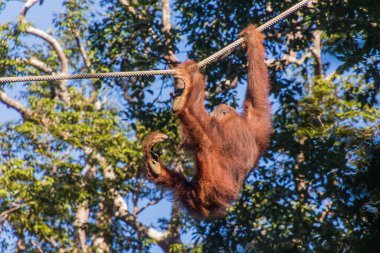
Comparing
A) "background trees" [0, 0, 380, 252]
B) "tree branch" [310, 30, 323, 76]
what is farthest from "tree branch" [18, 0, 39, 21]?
"tree branch" [310, 30, 323, 76]

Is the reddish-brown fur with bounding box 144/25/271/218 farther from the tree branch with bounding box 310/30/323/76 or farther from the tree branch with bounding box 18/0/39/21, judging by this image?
the tree branch with bounding box 18/0/39/21

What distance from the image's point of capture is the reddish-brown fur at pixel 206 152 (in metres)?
5.21

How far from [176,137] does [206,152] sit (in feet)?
12.8

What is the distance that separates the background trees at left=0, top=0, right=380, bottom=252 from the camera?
270 inches

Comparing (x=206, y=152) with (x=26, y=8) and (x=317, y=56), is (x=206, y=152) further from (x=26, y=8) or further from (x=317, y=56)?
(x=26, y=8)

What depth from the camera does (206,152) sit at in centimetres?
527

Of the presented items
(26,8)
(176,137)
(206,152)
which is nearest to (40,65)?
(26,8)

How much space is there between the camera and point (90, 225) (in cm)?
1078

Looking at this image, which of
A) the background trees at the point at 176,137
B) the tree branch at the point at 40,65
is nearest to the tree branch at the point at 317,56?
the background trees at the point at 176,137

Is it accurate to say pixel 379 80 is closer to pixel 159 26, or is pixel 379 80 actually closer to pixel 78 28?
pixel 159 26

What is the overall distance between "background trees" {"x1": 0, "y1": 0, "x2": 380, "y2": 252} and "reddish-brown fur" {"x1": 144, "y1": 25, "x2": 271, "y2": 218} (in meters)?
0.32

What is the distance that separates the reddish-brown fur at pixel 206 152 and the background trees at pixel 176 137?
0.32m

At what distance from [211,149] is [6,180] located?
5.72m

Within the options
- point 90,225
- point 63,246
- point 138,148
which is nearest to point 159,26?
point 138,148
